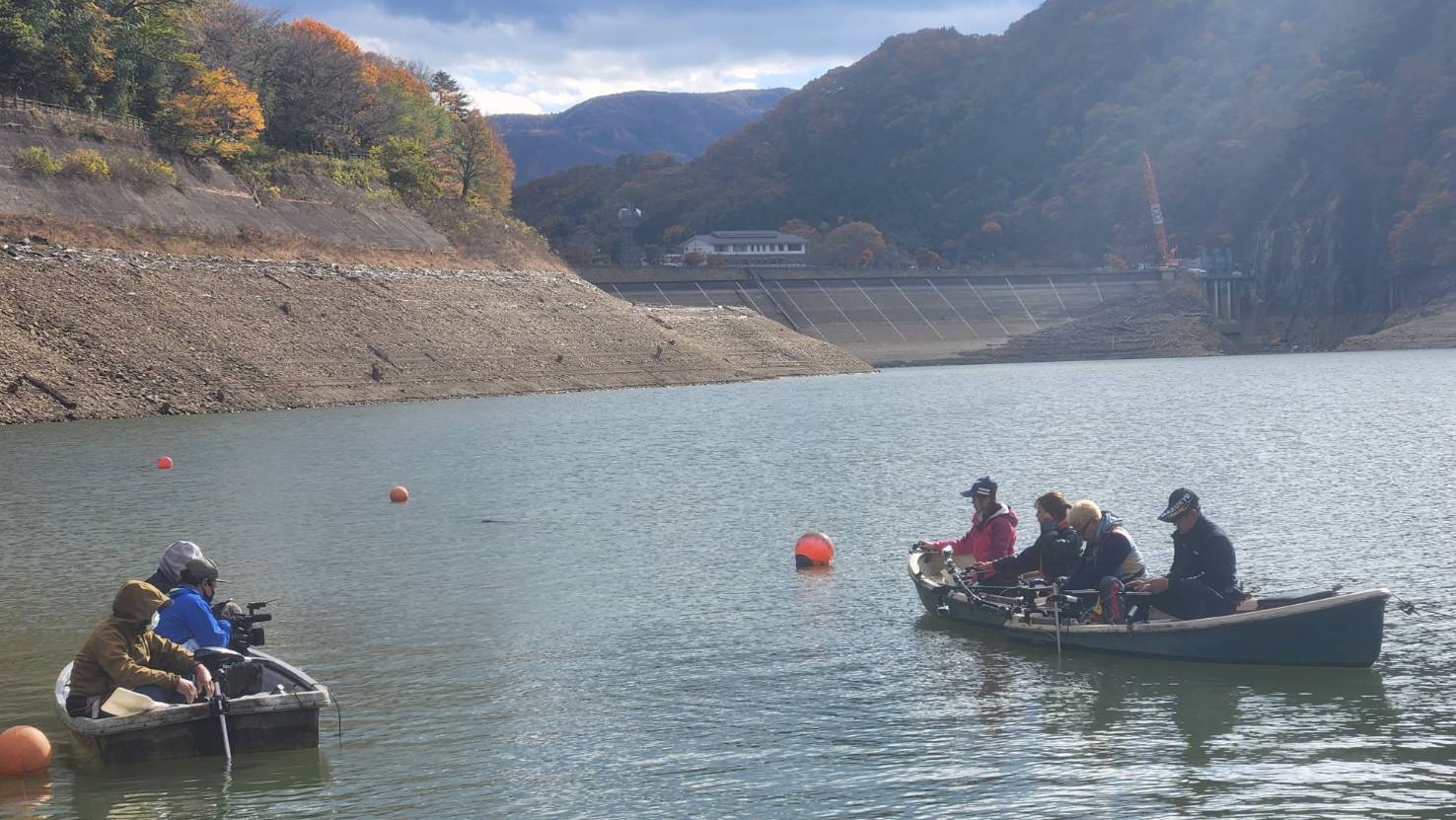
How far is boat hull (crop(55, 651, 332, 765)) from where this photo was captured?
15820mm

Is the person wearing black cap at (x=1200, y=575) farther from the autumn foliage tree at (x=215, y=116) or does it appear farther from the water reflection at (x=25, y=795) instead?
the autumn foliage tree at (x=215, y=116)

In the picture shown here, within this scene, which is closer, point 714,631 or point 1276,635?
point 1276,635

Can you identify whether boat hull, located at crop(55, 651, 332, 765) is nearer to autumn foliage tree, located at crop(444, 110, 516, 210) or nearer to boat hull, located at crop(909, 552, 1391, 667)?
boat hull, located at crop(909, 552, 1391, 667)

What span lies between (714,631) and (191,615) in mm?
7972

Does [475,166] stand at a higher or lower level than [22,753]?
higher

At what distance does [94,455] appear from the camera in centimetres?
4919

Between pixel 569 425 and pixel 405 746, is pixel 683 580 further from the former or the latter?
pixel 569 425

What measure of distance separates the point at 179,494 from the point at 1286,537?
27.7m

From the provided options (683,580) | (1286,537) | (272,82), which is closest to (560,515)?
(683,580)

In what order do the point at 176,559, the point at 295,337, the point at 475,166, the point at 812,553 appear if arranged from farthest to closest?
the point at 475,166 < the point at 295,337 < the point at 812,553 < the point at 176,559

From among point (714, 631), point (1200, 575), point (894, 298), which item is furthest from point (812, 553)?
point (894, 298)

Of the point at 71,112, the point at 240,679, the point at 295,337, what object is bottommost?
the point at 240,679

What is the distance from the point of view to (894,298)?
15500 centimetres

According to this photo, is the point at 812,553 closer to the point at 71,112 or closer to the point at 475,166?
the point at 71,112
